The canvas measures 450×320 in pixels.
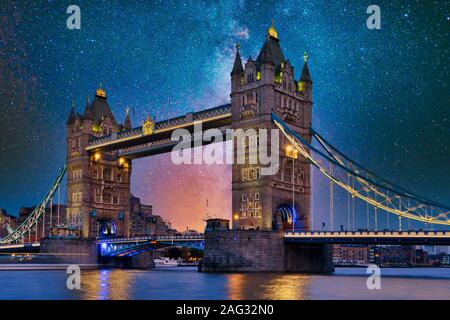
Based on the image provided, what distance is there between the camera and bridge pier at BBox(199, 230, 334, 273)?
6788 centimetres

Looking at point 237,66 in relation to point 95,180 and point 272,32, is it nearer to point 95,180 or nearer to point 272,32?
point 272,32

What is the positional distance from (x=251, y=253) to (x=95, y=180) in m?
41.8

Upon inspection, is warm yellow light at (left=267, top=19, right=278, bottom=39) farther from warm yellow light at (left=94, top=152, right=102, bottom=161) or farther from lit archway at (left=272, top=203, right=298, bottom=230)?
warm yellow light at (left=94, top=152, right=102, bottom=161)

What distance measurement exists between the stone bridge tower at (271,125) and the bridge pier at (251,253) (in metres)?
3.36

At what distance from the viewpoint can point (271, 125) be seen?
74.0 m

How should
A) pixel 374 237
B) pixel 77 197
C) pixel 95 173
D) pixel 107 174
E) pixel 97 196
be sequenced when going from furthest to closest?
1. pixel 107 174
2. pixel 97 196
3. pixel 95 173
4. pixel 77 197
5. pixel 374 237

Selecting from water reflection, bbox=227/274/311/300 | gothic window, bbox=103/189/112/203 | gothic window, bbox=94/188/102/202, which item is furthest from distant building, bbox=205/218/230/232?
gothic window, bbox=103/189/112/203

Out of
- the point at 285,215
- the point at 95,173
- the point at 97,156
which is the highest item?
the point at 97,156

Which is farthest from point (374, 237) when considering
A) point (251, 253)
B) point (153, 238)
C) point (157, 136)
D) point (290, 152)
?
point (157, 136)

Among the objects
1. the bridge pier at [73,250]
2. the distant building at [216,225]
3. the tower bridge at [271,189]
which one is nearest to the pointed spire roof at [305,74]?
the tower bridge at [271,189]
